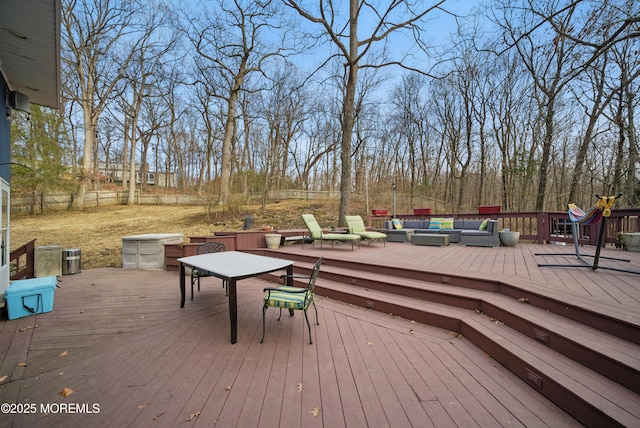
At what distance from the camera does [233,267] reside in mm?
3207

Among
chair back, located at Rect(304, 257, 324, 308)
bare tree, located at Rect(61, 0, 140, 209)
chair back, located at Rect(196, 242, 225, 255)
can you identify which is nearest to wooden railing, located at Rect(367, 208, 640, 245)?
chair back, located at Rect(304, 257, 324, 308)

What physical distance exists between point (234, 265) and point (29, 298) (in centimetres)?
277

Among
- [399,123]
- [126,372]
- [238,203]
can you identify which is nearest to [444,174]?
[399,123]

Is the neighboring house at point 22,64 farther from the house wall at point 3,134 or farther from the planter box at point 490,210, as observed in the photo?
the planter box at point 490,210

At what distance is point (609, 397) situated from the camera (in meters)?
1.63

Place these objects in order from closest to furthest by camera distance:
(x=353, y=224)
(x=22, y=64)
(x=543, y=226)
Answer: (x=22, y=64)
(x=543, y=226)
(x=353, y=224)

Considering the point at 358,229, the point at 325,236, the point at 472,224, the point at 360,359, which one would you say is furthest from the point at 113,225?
the point at 472,224

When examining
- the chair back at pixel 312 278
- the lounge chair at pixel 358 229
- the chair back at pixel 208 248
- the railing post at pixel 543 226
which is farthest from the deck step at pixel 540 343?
the railing post at pixel 543 226

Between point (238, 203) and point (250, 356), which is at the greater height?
point (238, 203)

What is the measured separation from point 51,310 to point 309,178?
1957cm

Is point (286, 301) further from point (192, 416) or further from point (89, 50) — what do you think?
point (89, 50)

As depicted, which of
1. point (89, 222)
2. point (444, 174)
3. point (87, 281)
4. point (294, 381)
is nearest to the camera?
point (294, 381)

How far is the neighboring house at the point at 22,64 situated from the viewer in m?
2.99

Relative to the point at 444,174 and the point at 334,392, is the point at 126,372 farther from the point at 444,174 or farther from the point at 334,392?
the point at 444,174
